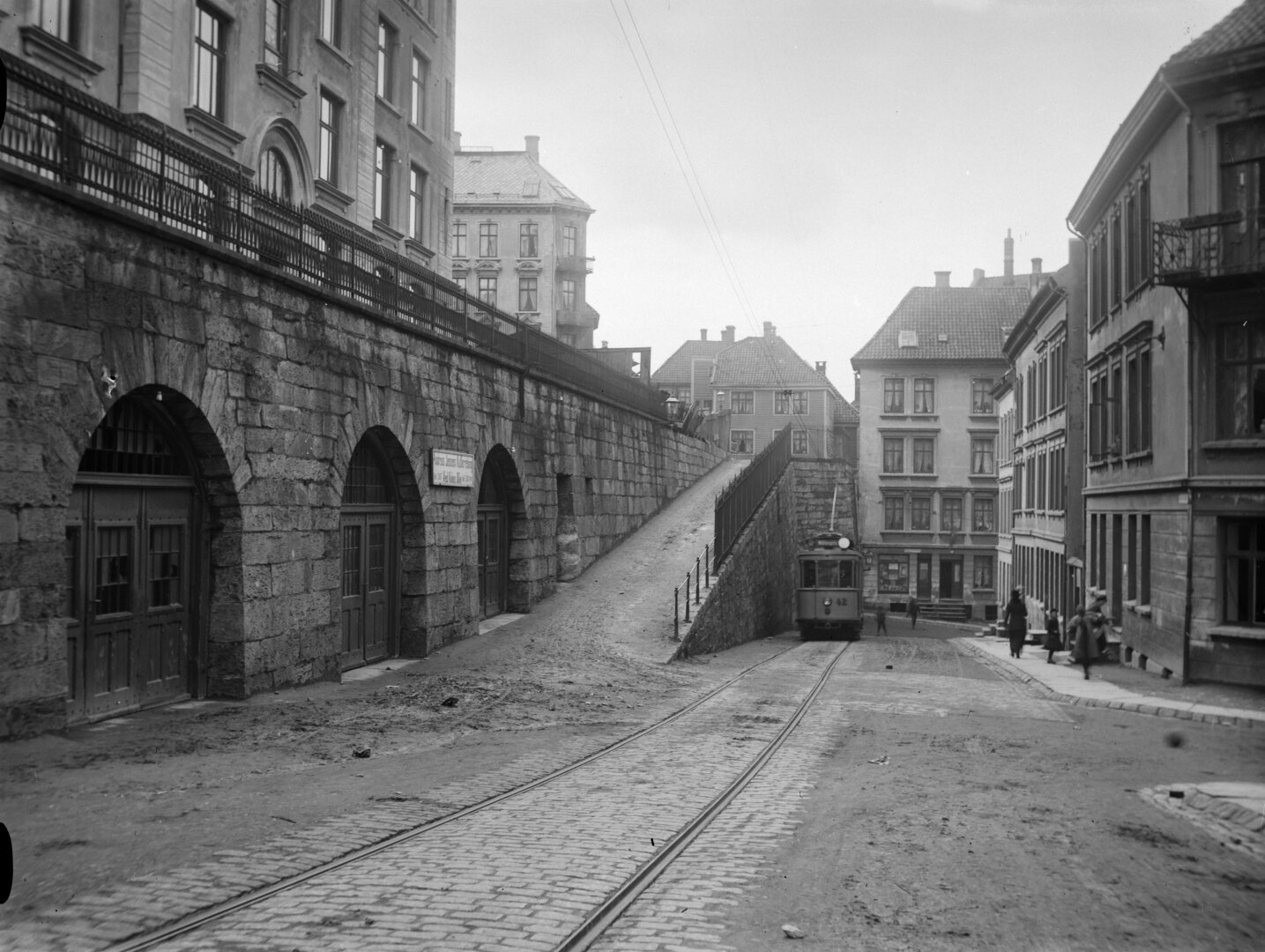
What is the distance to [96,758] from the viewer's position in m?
9.66

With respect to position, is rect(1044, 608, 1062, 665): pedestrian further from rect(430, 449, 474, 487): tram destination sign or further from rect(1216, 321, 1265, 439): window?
rect(430, 449, 474, 487): tram destination sign

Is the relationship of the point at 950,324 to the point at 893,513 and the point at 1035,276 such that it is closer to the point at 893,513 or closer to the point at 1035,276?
the point at 1035,276

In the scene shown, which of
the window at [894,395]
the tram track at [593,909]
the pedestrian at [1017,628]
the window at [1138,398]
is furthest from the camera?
the window at [894,395]

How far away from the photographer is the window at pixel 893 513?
6072cm

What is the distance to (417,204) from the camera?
32.1m

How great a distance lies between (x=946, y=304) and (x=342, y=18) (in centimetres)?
4273

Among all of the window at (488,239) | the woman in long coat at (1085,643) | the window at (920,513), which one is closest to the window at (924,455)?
the window at (920,513)

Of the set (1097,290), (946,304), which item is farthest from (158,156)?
(946,304)

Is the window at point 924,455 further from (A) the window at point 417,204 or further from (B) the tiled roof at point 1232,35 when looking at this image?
(B) the tiled roof at point 1232,35

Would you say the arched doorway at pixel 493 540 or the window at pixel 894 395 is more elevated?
the window at pixel 894 395

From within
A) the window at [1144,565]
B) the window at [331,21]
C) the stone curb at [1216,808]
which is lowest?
the stone curb at [1216,808]

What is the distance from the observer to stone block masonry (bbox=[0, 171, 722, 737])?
390 inches

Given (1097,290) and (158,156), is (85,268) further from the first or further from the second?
(1097,290)

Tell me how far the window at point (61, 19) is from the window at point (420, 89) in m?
12.4
